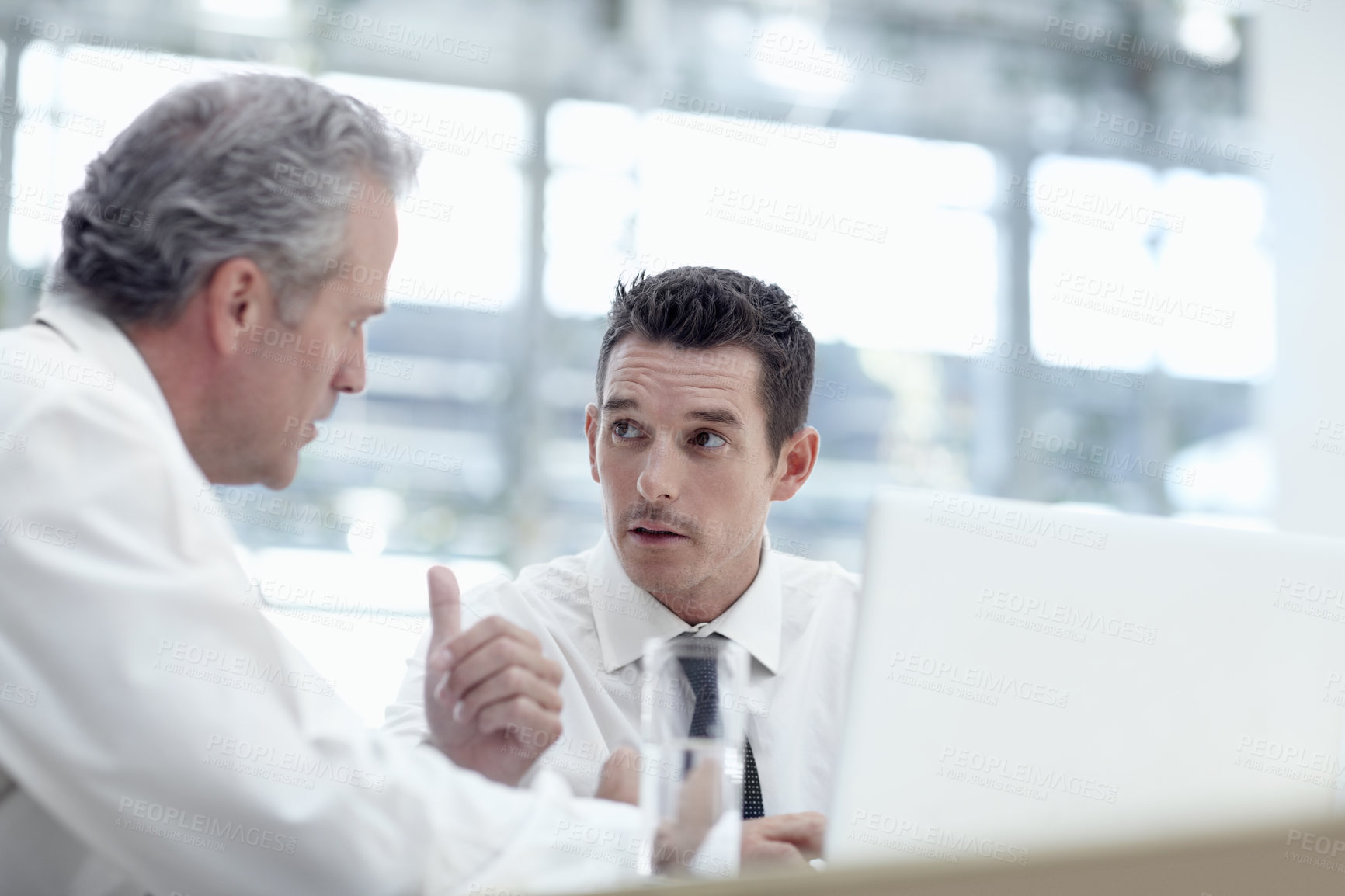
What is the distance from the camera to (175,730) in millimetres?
855

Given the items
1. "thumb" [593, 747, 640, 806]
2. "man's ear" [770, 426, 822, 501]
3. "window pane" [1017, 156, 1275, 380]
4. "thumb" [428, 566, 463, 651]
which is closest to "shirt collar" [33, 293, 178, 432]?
"thumb" [428, 566, 463, 651]

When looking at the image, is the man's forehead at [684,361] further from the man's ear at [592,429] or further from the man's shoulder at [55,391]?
the man's shoulder at [55,391]

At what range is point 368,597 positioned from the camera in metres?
3.62

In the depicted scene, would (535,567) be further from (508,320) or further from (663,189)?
(663,189)

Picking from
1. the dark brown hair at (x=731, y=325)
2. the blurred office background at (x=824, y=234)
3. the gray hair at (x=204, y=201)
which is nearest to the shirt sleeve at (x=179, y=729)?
the gray hair at (x=204, y=201)

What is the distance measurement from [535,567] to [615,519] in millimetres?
271

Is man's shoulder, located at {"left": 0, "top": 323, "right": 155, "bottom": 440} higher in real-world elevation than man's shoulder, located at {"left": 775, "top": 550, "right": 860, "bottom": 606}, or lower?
higher

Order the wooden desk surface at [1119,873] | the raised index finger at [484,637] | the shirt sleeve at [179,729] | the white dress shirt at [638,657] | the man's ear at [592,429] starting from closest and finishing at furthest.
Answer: the wooden desk surface at [1119,873] → the shirt sleeve at [179,729] → the raised index finger at [484,637] → the white dress shirt at [638,657] → the man's ear at [592,429]

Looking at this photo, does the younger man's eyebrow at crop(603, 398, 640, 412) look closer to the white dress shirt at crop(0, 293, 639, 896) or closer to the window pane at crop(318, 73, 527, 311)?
the white dress shirt at crop(0, 293, 639, 896)

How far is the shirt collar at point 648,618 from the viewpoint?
1.74m

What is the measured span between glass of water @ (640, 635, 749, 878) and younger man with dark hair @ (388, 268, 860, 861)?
27.2 inches

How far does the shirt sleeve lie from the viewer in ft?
2.82

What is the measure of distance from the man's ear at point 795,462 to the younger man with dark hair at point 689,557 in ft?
0.12

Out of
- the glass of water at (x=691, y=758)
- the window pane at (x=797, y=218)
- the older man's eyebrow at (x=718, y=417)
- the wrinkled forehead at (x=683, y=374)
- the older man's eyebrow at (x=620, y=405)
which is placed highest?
the window pane at (x=797, y=218)
